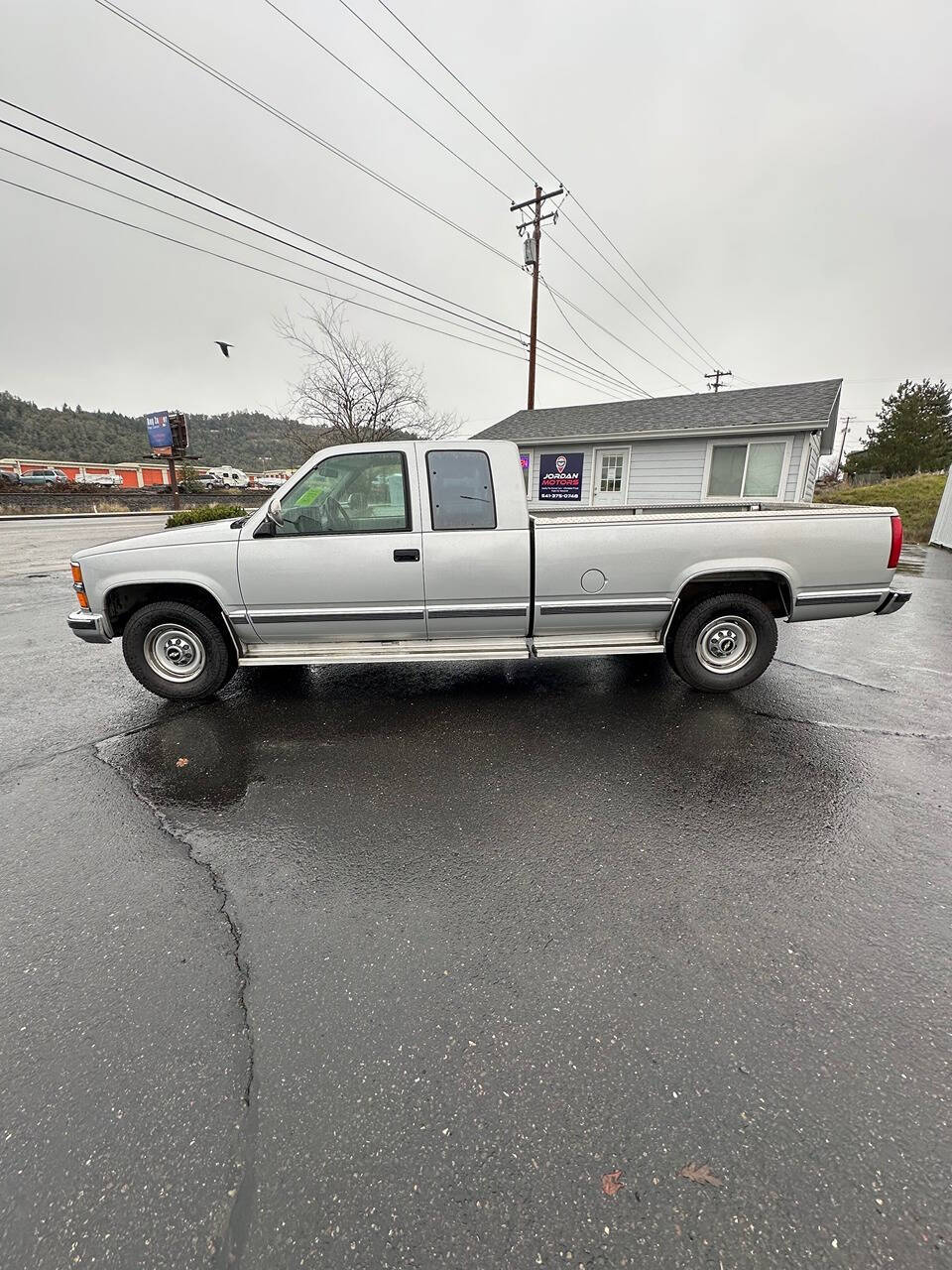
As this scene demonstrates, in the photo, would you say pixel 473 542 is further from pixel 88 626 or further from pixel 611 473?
pixel 611 473

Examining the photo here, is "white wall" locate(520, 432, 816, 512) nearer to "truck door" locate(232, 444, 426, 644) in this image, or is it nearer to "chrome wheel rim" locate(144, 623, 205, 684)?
"truck door" locate(232, 444, 426, 644)

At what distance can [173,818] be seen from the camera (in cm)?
307

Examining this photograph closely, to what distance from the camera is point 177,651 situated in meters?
4.48

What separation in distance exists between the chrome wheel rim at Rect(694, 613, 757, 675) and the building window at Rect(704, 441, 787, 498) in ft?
35.6

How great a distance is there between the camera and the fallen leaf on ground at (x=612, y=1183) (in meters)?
1.43

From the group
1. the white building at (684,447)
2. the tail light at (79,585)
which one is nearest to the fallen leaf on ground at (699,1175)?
the tail light at (79,585)

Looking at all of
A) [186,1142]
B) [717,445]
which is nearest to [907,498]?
[717,445]

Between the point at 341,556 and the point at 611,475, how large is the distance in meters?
13.2

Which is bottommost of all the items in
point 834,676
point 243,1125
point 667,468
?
point 834,676

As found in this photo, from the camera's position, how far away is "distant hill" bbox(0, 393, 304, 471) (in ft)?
277

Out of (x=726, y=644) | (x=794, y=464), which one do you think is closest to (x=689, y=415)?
(x=794, y=464)

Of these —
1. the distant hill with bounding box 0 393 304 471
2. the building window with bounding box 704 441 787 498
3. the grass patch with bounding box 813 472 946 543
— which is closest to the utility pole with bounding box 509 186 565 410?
the building window with bounding box 704 441 787 498

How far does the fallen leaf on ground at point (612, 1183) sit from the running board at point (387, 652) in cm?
308

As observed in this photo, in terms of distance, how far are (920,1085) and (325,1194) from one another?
177cm
